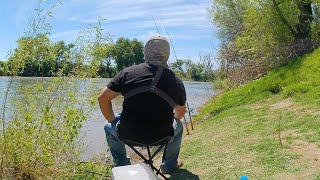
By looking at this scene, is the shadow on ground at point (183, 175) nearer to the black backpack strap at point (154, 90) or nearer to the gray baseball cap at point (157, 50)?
the black backpack strap at point (154, 90)

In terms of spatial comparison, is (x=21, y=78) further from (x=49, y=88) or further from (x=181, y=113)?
(x=181, y=113)

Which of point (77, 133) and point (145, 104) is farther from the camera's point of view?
point (77, 133)

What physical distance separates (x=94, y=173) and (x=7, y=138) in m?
1.08

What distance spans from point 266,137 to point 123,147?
9.18 feet

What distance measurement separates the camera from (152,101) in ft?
12.6

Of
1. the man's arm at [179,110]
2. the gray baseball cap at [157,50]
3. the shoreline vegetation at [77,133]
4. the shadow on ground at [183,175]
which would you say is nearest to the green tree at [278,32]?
the shoreline vegetation at [77,133]

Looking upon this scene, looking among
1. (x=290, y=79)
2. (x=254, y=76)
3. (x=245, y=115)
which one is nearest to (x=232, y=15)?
(x=254, y=76)

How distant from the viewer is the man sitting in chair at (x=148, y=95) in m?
3.82

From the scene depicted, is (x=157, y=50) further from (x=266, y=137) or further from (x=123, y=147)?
(x=266, y=137)

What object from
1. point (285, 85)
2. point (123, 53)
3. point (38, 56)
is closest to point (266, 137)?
point (123, 53)

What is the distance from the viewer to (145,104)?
3.85 meters

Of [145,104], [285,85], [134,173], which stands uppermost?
[145,104]

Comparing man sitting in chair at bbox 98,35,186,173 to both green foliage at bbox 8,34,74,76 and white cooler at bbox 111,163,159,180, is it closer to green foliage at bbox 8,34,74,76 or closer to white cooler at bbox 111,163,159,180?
white cooler at bbox 111,163,159,180

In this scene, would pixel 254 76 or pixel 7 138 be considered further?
pixel 254 76
